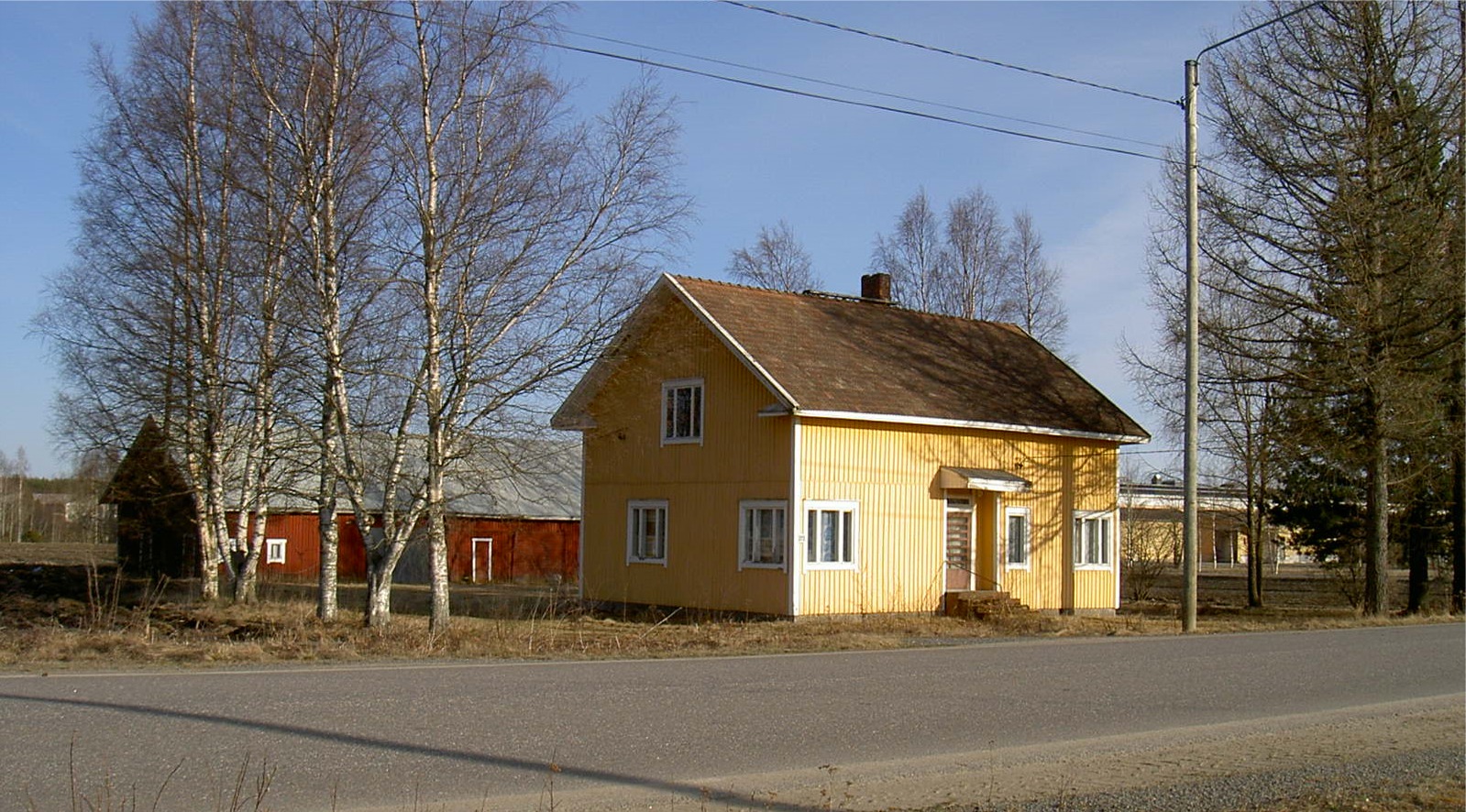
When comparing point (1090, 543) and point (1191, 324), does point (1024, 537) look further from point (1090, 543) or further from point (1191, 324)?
point (1191, 324)

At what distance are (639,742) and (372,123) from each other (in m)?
13.1

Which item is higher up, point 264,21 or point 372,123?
point 264,21

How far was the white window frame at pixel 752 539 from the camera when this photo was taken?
946 inches

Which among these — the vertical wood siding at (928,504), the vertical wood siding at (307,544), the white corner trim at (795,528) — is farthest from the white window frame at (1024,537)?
the vertical wood siding at (307,544)

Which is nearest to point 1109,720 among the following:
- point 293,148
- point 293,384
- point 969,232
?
point 293,384

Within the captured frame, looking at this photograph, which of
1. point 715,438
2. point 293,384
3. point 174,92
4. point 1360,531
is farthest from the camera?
point 1360,531

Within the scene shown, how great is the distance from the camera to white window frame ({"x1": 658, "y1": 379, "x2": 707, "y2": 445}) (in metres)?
26.2

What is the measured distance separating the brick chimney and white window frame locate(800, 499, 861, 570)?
28.4 ft

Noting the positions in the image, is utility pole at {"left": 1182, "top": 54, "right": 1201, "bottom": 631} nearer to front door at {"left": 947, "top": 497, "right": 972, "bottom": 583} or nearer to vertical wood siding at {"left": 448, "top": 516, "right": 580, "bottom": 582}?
front door at {"left": 947, "top": 497, "right": 972, "bottom": 583}

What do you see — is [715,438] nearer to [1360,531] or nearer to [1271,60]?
[1271,60]

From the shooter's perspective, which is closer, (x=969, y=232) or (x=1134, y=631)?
(x=1134, y=631)

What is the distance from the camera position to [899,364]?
27.6 metres

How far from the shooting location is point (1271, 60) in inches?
1057

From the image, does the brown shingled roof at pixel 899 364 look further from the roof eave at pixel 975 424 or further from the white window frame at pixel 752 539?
the white window frame at pixel 752 539
